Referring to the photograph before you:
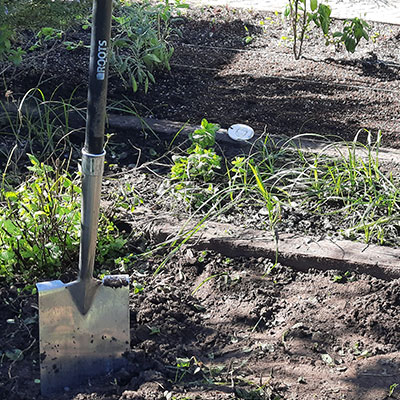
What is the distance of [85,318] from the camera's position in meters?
2.21

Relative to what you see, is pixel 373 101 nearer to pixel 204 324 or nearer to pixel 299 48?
pixel 299 48

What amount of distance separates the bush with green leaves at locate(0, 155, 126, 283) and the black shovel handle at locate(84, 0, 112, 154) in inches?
29.6

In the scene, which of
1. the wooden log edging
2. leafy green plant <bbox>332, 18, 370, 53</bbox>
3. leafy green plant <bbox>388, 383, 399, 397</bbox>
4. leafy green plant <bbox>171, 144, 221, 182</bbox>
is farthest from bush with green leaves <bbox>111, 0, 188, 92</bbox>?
leafy green plant <bbox>388, 383, 399, 397</bbox>

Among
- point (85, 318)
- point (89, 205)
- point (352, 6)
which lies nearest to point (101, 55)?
point (89, 205)

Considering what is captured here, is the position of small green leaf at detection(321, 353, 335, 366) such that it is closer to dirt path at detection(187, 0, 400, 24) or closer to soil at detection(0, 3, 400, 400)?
soil at detection(0, 3, 400, 400)

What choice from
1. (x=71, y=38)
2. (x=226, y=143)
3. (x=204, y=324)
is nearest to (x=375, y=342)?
(x=204, y=324)

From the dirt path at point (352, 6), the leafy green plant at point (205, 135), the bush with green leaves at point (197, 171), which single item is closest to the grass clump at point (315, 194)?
the bush with green leaves at point (197, 171)

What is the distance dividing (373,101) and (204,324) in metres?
2.54

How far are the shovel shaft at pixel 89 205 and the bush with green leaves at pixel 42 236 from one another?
1.65 ft

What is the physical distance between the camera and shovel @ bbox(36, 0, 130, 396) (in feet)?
6.95

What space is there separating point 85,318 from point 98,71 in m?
0.82

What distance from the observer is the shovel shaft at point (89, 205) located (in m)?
2.02

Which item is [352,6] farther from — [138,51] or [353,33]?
[138,51]

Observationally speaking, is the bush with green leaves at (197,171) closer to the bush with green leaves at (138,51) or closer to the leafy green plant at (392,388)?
the bush with green leaves at (138,51)
